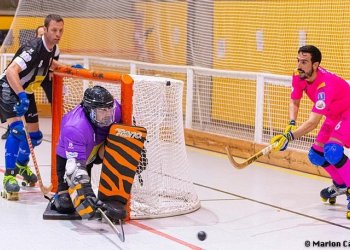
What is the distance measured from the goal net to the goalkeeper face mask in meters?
0.11

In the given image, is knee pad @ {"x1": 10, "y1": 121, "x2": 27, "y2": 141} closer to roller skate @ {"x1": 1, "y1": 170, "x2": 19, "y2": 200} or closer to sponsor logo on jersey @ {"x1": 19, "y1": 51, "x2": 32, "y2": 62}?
roller skate @ {"x1": 1, "y1": 170, "x2": 19, "y2": 200}

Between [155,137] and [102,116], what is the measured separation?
2.36 feet

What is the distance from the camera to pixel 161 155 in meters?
6.23

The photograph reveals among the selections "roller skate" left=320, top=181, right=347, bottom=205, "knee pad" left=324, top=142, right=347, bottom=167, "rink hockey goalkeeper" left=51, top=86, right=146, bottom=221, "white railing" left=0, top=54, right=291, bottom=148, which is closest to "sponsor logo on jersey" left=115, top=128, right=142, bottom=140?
"rink hockey goalkeeper" left=51, top=86, right=146, bottom=221

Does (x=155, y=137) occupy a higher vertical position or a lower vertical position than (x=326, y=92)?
lower

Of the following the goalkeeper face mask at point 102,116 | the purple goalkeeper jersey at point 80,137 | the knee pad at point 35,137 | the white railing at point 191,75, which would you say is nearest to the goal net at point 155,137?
the goalkeeper face mask at point 102,116

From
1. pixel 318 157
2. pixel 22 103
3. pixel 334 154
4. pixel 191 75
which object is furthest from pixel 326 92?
pixel 191 75

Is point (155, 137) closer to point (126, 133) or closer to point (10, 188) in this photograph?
point (126, 133)

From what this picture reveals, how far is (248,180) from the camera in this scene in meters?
7.75

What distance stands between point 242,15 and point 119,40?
6.40ft

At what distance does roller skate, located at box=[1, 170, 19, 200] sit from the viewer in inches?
255

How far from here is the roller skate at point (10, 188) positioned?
648 cm

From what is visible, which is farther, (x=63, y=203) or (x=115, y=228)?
(x=63, y=203)

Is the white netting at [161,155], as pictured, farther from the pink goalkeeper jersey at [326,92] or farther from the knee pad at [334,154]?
the knee pad at [334,154]
